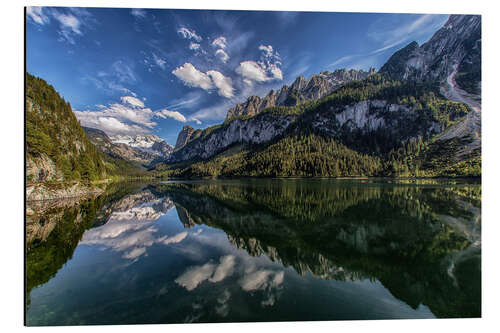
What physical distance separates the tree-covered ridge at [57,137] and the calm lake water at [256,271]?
23779 mm

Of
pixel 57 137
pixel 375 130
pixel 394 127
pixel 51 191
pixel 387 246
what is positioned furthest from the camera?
pixel 375 130

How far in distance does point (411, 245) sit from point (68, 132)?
8397 cm

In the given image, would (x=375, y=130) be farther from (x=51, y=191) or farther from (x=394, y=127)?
(x=51, y=191)

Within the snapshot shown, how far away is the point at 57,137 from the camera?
51.2 metres

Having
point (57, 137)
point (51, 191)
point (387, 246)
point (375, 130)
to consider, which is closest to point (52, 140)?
point (57, 137)

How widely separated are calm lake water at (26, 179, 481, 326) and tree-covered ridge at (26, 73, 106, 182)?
78.0ft

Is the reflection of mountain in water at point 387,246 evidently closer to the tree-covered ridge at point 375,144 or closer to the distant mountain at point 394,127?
the tree-covered ridge at point 375,144

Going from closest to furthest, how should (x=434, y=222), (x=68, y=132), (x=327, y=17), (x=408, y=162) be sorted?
(x=327, y=17), (x=434, y=222), (x=68, y=132), (x=408, y=162)

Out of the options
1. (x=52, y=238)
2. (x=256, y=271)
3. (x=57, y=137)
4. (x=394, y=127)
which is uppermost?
(x=394, y=127)

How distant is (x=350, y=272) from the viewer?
756 cm

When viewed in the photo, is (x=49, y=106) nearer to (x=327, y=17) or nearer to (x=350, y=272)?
(x=327, y=17)

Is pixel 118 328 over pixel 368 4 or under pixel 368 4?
under

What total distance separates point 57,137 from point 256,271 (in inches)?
2741
